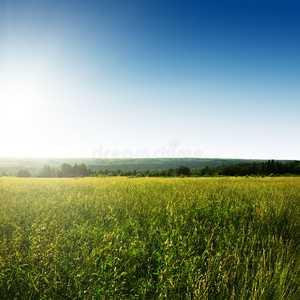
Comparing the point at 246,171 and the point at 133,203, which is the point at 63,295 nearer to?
the point at 133,203

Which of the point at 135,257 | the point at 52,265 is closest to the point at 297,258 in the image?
the point at 135,257

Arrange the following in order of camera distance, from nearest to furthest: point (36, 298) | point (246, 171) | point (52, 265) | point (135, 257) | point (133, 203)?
point (36, 298)
point (52, 265)
point (135, 257)
point (133, 203)
point (246, 171)

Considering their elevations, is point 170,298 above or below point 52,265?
below

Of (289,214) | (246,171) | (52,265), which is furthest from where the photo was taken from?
(246,171)

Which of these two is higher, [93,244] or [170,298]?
[93,244]

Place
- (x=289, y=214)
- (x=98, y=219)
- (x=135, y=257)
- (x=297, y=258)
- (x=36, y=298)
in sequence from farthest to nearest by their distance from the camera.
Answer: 1. (x=289, y=214)
2. (x=98, y=219)
3. (x=297, y=258)
4. (x=135, y=257)
5. (x=36, y=298)

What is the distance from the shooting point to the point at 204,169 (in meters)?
75.2

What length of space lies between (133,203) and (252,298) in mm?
3396

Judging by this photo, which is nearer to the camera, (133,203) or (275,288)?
(275,288)

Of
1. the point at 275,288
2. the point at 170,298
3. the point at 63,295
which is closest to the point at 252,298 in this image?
the point at 275,288

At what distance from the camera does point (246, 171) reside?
69.2 meters

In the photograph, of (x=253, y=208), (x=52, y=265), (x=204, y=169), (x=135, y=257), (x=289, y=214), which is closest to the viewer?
(x=52, y=265)

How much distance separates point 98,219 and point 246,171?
76599 millimetres

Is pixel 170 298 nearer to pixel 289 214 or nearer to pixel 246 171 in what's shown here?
pixel 289 214
